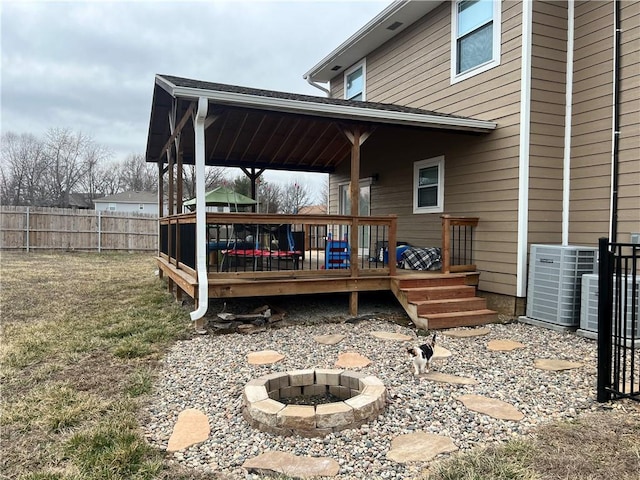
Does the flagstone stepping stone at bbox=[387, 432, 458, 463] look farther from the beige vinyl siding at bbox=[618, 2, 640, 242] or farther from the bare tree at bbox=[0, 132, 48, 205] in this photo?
the bare tree at bbox=[0, 132, 48, 205]

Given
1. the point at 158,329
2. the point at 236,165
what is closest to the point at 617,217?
the point at 158,329

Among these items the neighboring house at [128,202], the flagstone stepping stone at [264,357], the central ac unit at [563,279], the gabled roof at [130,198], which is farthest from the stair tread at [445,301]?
the gabled roof at [130,198]

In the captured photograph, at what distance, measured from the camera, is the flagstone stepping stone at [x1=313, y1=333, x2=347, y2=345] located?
190 inches

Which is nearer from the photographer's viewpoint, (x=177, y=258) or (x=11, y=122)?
(x=177, y=258)

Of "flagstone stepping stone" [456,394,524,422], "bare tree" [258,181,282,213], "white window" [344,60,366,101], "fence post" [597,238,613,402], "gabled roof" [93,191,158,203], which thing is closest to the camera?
"flagstone stepping stone" [456,394,524,422]

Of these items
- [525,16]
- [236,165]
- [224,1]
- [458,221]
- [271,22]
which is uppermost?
[271,22]

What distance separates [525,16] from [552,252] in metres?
3.33

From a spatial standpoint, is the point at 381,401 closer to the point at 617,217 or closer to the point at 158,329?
the point at 158,329

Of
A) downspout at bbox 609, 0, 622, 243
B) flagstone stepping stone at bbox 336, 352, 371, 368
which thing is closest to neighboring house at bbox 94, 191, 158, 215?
flagstone stepping stone at bbox 336, 352, 371, 368

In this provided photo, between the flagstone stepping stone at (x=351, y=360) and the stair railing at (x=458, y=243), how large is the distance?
259cm

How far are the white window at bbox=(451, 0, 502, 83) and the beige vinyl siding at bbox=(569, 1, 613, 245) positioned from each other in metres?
1.10

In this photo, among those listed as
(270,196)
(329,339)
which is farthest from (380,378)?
(270,196)

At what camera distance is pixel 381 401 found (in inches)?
115

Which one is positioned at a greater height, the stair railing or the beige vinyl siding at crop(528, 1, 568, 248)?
the beige vinyl siding at crop(528, 1, 568, 248)
